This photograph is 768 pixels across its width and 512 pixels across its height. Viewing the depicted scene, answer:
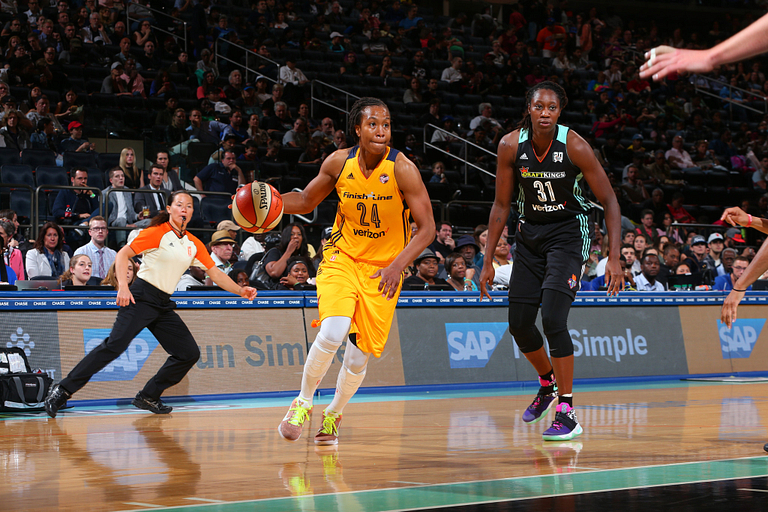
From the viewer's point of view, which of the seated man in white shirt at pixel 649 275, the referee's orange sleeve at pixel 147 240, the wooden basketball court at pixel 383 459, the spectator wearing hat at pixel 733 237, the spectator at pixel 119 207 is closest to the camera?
the wooden basketball court at pixel 383 459

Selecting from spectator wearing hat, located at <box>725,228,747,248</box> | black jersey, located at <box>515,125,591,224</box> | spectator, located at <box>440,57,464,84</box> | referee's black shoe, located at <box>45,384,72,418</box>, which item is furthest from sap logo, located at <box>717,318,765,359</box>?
spectator, located at <box>440,57,464,84</box>

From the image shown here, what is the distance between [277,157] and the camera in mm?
16281

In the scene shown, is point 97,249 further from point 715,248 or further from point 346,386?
point 715,248

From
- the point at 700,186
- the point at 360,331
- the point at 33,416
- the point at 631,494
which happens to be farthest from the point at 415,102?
the point at 631,494

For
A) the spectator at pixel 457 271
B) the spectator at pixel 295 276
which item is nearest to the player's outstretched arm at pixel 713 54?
the spectator at pixel 295 276

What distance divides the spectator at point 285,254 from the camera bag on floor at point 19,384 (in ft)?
10.7

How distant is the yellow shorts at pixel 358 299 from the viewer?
5.76 meters

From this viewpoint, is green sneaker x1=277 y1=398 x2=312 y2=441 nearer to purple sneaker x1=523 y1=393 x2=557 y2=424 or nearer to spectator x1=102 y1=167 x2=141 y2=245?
purple sneaker x1=523 y1=393 x2=557 y2=424

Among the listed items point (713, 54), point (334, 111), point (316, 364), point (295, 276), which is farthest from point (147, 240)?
point (334, 111)

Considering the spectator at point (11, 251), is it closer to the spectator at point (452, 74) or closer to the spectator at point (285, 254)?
the spectator at point (285, 254)

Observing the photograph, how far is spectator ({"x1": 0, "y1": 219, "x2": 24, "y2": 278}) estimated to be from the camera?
10234 mm

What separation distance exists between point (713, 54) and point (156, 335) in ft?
22.4

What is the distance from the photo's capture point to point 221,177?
14383 mm

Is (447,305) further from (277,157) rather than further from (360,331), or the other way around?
(277,157)
